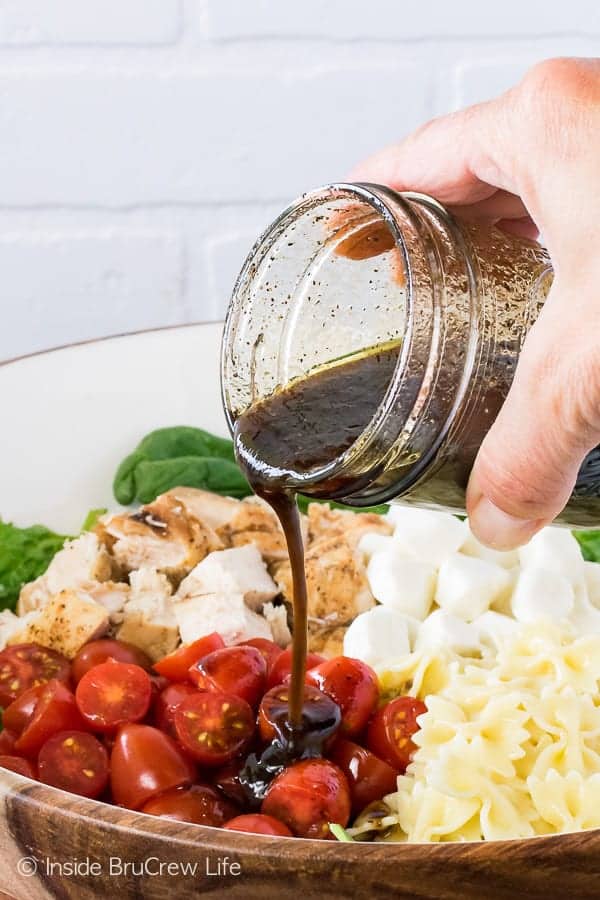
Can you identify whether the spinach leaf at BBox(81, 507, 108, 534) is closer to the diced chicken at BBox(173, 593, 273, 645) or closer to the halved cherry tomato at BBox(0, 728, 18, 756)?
the diced chicken at BBox(173, 593, 273, 645)

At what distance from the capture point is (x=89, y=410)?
2.57 metres

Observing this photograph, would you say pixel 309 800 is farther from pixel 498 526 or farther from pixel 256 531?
pixel 256 531

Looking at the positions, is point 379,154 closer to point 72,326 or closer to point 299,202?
point 299,202

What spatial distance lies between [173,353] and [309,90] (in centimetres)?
88

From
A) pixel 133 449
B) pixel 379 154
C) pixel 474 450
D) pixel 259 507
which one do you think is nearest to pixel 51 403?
pixel 133 449

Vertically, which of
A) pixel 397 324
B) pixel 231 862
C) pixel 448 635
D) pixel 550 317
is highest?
pixel 550 317

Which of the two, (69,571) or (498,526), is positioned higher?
(498,526)

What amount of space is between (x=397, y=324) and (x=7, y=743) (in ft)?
2.88

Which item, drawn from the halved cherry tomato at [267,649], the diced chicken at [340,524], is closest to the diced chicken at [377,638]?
the halved cherry tomato at [267,649]

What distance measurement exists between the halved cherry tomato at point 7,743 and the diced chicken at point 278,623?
558 mm

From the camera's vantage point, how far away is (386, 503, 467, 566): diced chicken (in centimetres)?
226

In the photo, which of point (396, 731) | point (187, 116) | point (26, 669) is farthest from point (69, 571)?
point (187, 116)

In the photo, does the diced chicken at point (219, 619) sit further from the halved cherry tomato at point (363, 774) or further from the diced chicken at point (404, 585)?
the halved cherry tomato at point (363, 774)

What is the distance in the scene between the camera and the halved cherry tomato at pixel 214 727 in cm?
171
